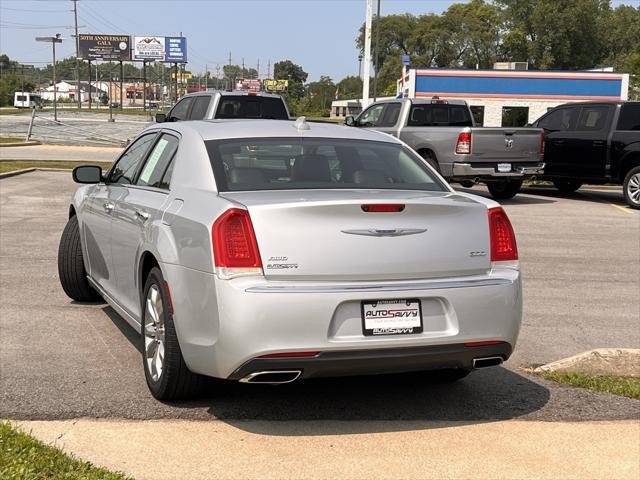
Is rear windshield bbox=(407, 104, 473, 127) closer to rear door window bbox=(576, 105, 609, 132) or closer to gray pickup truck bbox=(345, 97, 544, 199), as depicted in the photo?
gray pickup truck bbox=(345, 97, 544, 199)

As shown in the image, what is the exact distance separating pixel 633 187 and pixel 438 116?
4.31 m

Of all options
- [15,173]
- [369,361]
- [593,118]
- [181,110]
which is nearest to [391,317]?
[369,361]

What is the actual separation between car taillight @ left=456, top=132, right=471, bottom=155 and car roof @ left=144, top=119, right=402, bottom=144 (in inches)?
413

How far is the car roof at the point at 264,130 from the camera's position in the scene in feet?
17.4

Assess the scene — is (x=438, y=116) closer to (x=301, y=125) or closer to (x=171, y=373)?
(x=301, y=125)

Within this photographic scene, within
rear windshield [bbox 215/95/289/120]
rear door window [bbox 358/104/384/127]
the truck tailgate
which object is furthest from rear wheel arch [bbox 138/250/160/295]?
rear door window [bbox 358/104/384/127]

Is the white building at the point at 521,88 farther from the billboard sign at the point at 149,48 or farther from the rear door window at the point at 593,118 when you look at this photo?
the billboard sign at the point at 149,48

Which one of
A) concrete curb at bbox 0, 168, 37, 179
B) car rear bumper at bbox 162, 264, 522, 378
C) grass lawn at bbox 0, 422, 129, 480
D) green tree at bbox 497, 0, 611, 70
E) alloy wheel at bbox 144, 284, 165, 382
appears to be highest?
green tree at bbox 497, 0, 611, 70

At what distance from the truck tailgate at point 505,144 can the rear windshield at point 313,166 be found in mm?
10895

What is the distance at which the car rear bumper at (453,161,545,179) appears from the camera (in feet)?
52.9

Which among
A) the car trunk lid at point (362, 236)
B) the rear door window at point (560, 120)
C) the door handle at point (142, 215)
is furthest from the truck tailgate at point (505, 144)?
the car trunk lid at point (362, 236)

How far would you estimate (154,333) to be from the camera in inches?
195

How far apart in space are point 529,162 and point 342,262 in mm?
13061

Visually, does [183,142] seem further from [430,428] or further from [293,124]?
[430,428]
